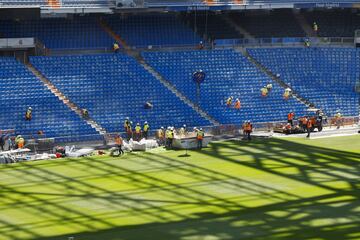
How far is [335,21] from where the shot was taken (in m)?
76.6

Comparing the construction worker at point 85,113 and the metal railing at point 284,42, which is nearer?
the construction worker at point 85,113

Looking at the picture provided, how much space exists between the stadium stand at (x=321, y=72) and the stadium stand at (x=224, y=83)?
1928 millimetres

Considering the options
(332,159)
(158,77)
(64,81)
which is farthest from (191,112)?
(332,159)

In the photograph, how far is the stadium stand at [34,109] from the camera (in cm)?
5569

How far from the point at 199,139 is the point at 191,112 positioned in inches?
243

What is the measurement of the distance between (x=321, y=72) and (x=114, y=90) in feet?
56.7

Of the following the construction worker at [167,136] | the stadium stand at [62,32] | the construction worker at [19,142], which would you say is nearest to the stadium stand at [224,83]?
the stadium stand at [62,32]

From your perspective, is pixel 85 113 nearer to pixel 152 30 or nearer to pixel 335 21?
pixel 152 30

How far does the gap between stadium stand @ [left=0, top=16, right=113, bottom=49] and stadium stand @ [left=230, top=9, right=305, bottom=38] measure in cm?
1238

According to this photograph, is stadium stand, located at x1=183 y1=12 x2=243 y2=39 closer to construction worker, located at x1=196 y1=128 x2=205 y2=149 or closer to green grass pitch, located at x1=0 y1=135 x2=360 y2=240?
green grass pitch, located at x1=0 y1=135 x2=360 y2=240

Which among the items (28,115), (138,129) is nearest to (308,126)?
(138,129)

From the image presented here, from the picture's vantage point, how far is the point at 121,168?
49.6m

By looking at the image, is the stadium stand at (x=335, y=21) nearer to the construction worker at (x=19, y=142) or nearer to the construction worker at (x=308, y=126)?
the construction worker at (x=308, y=126)

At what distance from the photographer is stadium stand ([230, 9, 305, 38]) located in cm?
7331
